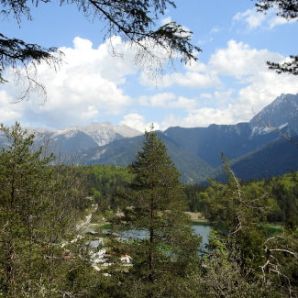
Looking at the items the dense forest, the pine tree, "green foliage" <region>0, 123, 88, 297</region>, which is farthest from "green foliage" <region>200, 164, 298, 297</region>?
"green foliage" <region>0, 123, 88, 297</region>

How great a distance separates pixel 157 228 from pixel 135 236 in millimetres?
1558

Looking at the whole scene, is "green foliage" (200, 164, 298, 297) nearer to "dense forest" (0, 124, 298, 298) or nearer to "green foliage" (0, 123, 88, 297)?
"dense forest" (0, 124, 298, 298)

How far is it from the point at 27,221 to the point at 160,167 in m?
12.1

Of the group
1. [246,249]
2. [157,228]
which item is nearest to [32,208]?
[246,249]

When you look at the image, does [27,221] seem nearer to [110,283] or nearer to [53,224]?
[53,224]

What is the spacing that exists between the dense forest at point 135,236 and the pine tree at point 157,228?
54 mm

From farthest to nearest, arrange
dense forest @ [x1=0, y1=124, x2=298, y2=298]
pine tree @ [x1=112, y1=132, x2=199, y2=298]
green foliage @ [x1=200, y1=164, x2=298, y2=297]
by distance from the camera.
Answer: pine tree @ [x1=112, y1=132, x2=199, y2=298], dense forest @ [x1=0, y1=124, x2=298, y2=298], green foliage @ [x1=200, y1=164, x2=298, y2=297]

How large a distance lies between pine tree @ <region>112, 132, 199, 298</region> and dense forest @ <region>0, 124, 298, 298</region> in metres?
0.05

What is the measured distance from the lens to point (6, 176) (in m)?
15.4

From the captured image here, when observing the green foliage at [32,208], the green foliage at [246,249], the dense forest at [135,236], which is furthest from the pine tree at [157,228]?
the green foliage at [32,208]

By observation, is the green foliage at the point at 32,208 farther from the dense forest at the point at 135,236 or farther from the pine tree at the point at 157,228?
the pine tree at the point at 157,228

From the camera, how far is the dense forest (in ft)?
39.1

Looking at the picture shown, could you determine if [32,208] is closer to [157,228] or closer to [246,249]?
[246,249]

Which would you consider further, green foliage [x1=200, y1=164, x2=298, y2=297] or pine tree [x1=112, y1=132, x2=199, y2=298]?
pine tree [x1=112, y1=132, x2=199, y2=298]
